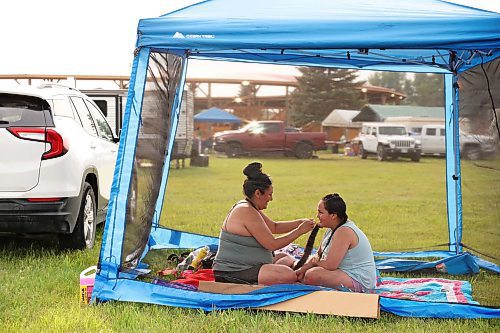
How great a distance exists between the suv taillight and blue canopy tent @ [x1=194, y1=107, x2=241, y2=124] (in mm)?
25630

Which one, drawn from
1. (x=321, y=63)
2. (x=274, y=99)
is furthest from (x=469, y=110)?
(x=274, y=99)

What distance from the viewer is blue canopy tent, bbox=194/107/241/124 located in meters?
32.3

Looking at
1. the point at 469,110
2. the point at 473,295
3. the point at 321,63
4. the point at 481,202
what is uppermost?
the point at 321,63

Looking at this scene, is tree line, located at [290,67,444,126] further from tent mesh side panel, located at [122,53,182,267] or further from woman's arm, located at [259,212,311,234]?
woman's arm, located at [259,212,311,234]

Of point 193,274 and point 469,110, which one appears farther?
point 469,110

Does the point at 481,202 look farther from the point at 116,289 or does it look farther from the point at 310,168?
the point at 310,168

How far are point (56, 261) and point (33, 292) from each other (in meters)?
1.13

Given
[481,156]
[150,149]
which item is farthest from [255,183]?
[481,156]

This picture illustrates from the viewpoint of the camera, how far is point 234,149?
27.0m

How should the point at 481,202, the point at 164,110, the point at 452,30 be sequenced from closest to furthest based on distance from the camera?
the point at 452,30
the point at 164,110
the point at 481,202

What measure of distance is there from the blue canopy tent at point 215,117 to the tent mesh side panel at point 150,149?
2507 cm

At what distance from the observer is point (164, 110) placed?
21.6 ft

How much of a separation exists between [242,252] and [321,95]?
35.3 m

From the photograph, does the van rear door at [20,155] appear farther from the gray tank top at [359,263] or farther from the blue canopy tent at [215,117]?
the blue canopy tent at [215,117]
